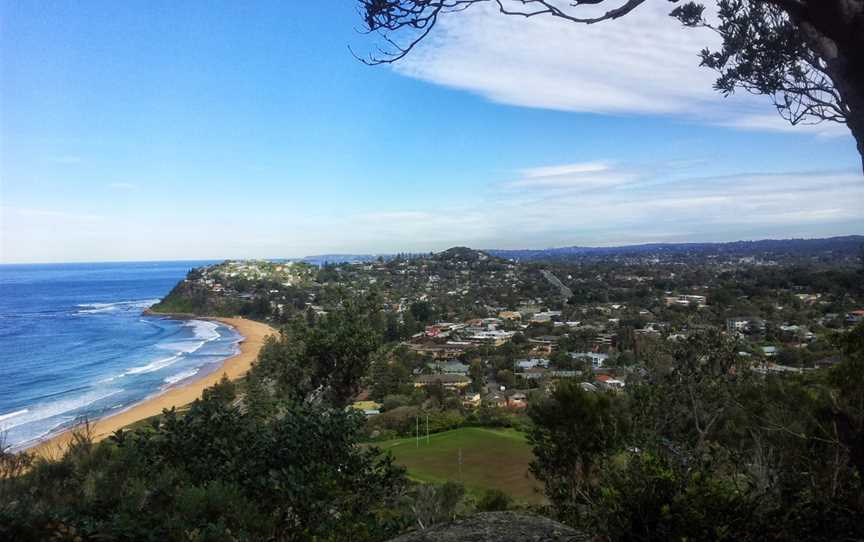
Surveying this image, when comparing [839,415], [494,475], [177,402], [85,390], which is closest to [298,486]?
[839,415]

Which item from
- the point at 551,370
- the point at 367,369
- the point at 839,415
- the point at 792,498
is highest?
the point at 839,415

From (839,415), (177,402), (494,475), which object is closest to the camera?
(839,415)

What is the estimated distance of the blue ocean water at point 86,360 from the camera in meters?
22.8

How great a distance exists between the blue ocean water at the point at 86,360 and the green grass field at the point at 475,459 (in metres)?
9.89

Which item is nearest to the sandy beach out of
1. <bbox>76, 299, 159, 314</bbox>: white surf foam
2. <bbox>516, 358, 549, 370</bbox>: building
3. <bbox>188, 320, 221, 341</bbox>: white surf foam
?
<bbox>188, 320, 221, 341</bbox>: white surf foam

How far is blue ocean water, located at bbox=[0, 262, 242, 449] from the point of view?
899 inches

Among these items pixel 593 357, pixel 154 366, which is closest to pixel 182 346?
pixel 154 366

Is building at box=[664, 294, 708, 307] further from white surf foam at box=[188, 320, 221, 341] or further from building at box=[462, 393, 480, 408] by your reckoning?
white surf foam at box=[188, 320, 221, 341]

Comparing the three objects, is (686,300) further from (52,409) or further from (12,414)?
(12,414)

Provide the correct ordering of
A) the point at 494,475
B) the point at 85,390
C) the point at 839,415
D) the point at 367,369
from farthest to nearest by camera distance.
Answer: the point at 85,390, the point at 494,475, the point at 367,369, the point at 839,415

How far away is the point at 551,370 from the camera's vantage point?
31609 millimetres

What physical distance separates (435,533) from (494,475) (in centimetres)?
1478

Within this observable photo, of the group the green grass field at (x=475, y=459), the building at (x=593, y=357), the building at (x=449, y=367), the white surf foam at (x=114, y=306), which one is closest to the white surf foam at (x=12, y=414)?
the green grass field at (x=475, y=459)

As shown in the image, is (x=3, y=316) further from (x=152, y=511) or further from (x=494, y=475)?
(x=152, y=511)
